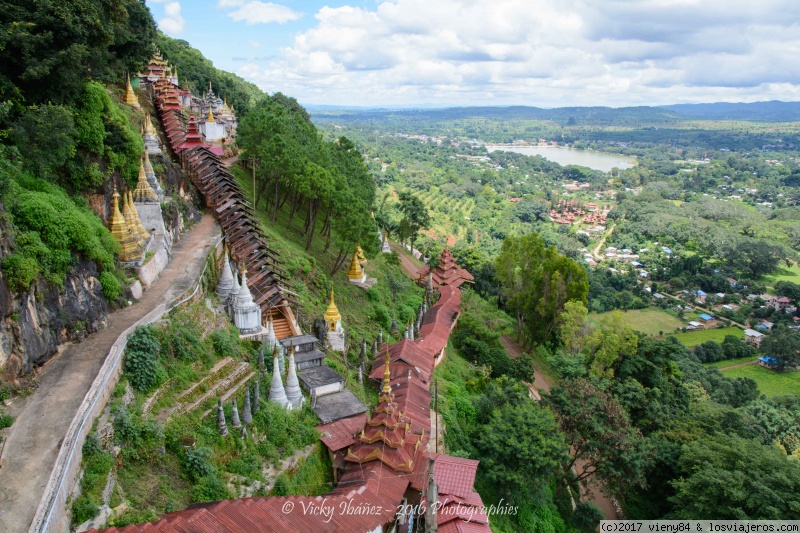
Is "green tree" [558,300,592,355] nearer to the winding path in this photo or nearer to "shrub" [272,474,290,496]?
"shrub" [272,474,290,496]

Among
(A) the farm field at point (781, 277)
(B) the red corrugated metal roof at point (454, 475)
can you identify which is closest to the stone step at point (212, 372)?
(B) the red corrugated metal roof at point (454, 475)

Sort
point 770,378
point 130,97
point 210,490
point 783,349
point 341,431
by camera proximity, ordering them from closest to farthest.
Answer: point 210,490, point 341,431, point 130,97, point 770,378, point 783,349

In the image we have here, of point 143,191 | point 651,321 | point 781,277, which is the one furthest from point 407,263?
point 781,277

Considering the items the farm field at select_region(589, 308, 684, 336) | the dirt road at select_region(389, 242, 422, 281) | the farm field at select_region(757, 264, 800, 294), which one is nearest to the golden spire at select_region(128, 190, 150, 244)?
the dirt road at select_region(389, 242, 422, 281)

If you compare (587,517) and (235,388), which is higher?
(235,388)

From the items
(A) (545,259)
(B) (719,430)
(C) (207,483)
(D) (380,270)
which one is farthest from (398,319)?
(C) (207,483)

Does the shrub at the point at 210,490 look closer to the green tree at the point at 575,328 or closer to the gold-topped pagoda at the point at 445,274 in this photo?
the green tree at the point at 575,328

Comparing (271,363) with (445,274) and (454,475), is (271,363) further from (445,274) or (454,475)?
Result: (445,274)
